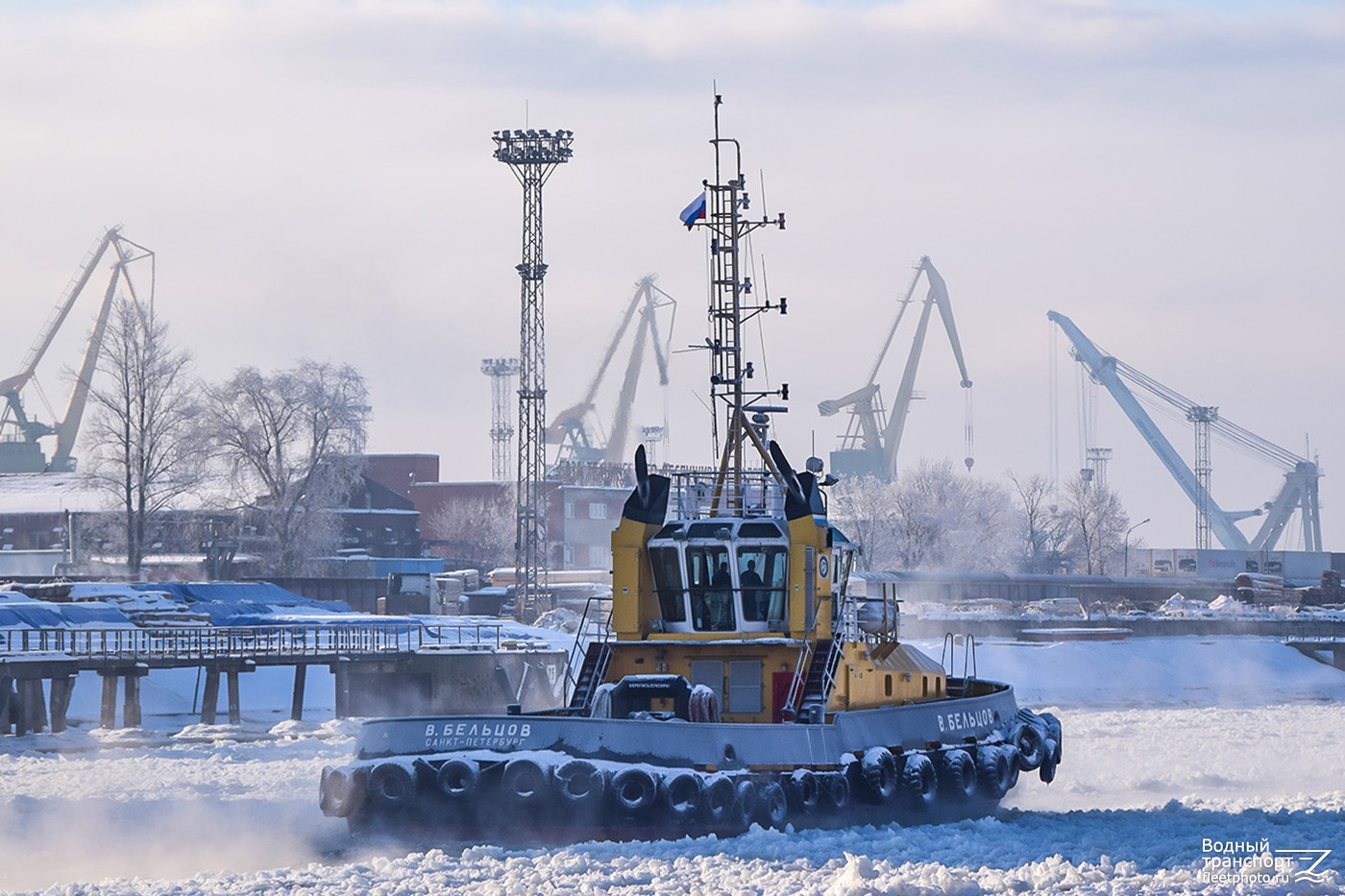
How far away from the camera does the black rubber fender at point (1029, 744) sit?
97.9ft

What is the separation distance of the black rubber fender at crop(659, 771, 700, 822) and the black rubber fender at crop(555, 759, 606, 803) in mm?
790

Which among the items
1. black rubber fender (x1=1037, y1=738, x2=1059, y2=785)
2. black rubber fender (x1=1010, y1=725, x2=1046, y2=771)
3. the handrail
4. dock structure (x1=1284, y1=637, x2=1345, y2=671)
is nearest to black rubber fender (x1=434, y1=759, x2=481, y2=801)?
black rubber fender (x1=1010, y1=725, x2=1046, y2=771)

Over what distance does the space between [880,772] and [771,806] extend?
2217mm

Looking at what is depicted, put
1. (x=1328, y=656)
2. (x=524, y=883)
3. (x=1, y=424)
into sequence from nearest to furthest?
(x=524, y=883), (x=1328, y=656), (x=1, y=424)

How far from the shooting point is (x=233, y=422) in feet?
283

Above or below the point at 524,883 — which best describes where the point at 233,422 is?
above

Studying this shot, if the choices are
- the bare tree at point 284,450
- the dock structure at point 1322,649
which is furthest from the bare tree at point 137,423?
the dock structure at point 1322,649

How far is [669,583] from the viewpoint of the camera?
85.5 ft

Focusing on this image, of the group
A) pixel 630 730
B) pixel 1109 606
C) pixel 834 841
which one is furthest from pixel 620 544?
pixel 1109 606

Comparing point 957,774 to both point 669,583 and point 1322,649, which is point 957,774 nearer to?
point 669,583

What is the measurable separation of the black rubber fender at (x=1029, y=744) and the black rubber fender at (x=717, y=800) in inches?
331

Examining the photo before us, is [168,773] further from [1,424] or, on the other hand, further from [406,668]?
[1,424]

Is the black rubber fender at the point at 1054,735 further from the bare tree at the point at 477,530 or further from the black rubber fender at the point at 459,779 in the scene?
the bare tree at the point at 477,530

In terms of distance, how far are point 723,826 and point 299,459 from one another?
6793 cm
